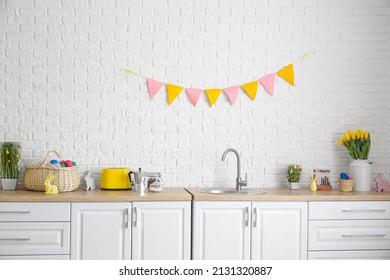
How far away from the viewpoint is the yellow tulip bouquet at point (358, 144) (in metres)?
4.34

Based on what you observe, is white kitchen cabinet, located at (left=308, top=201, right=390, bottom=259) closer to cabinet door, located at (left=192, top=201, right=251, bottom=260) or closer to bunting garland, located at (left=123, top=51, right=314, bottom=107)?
cabinet door, located at (left=192, top=201, right=251, bottom=260)

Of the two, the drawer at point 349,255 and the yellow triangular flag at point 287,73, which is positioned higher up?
the yellow triangular flag at point 287,73

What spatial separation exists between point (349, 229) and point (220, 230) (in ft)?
3.08

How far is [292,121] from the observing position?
4480mm

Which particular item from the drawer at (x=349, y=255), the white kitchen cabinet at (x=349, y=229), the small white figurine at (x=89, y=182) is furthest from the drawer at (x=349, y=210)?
the small white figurine at (x=89, y=182)

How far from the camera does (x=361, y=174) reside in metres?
4.30

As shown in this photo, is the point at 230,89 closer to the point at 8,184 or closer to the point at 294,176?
the point at 294,176

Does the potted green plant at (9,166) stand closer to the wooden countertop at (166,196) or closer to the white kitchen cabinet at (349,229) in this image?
the wooden countertop at (166,196)

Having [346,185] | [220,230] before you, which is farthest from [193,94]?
[346,185]

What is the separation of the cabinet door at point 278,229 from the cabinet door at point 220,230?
0.08m

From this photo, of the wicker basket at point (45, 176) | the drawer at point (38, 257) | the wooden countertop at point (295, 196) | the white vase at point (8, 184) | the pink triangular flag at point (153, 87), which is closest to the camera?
the drawer at point (38, 257)

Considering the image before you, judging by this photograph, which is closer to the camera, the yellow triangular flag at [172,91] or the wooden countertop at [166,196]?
the wooden countertop at [166,196]

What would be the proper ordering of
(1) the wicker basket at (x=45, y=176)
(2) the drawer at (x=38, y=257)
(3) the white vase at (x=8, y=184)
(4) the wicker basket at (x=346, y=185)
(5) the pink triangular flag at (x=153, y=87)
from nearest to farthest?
1. (2) the drawer at (x=38, y=257)
2. (1) the wicker basket at (x=45, y=176)
3. (3) the white vase at (x=8, y=184)
4. (4) the wicker basket at (x=346, y=185)
5. (5) the pink triangular flag at (x=153, y=87)

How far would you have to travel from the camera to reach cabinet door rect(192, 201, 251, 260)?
12.6 ft
